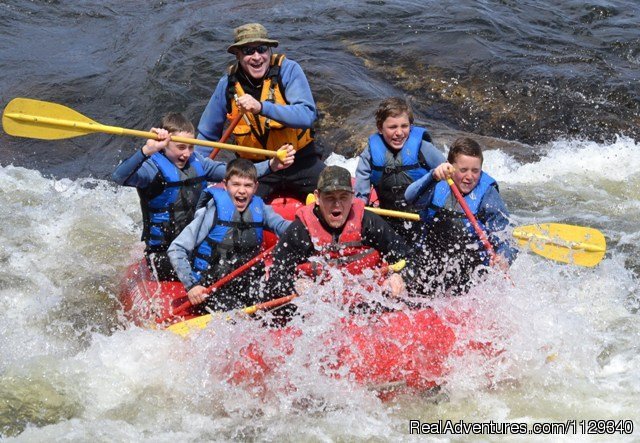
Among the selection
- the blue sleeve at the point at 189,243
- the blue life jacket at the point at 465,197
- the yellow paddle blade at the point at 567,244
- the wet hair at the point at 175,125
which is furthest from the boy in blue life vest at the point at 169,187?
the yellow paddle blade at the point at 567,244

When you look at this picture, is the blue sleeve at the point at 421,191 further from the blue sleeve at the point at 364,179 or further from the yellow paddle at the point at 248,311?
the yellow paddle at the point at 248,311

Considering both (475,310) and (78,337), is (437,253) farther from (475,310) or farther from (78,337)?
(78,337)

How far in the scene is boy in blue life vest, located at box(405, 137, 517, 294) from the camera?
5.36 m

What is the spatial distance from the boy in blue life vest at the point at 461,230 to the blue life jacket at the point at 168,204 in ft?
4.87

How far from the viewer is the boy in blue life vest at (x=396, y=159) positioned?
578 centimetres

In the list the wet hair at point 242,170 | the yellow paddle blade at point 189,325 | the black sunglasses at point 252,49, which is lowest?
the yellow paddle blade at point 189,325

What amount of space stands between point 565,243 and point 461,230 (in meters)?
0.82

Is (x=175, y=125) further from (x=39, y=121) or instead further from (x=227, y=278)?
(x=227, y=278)

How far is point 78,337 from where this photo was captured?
6.15m

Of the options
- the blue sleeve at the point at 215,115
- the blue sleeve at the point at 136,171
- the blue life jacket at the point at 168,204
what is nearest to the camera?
the blue sleeve at the point at 136,171

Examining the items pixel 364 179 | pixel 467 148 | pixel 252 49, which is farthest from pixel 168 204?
pixel 467 148

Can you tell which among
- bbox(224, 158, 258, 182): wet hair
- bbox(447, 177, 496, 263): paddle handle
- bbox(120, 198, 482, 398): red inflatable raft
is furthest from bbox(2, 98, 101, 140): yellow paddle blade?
bbox(447, 177, 496, 263): paddle handle

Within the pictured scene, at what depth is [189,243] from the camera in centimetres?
548

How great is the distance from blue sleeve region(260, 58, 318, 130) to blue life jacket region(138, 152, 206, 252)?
630 millimetres
